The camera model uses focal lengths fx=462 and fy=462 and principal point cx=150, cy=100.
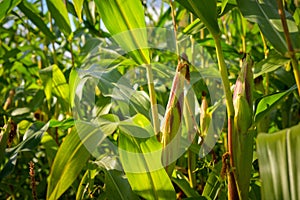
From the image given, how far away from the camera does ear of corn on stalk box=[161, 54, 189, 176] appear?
1.75ft

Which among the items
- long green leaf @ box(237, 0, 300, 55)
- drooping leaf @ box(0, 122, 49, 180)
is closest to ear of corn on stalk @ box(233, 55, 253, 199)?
long green leaf @ box(237, 0, 300, 55)

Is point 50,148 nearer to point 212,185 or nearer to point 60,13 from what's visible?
point 60,13

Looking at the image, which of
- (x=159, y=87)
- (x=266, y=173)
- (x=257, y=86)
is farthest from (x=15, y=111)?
(x=266, y=173)

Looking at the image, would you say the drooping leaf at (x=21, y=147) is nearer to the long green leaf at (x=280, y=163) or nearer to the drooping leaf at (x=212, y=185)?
the drooping leaf at (x=212, y=185)

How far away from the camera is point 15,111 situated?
1.09 metres

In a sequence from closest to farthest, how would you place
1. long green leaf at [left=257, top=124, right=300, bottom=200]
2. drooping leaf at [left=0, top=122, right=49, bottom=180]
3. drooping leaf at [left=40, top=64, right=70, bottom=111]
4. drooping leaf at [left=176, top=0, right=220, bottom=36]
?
long green leaf at [left=257, top=124, right=300, bottom=200], drooping leaf at [left=176, top=0, right=220, bottom=36], drooping leaf at [left=0, top=122, right=49, bottom=180], drooping leaf at [left=40, top=64, right=70, bottom=111]

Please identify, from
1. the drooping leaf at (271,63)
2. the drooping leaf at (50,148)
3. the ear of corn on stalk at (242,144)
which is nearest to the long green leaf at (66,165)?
the ear of corn on stalk at (242,144)

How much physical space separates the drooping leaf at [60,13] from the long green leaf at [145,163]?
38 centimetres

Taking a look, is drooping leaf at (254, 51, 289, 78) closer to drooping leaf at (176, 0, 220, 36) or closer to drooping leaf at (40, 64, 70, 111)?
drooping leaf at (176, 0, 220, 36)

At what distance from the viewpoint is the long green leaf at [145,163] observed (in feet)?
1.75

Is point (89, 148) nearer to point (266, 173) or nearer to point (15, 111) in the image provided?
point (266, 173)

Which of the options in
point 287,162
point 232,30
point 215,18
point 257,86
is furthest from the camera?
point 232,30

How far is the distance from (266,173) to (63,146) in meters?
0.23

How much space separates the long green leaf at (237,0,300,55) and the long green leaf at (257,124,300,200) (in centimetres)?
14
